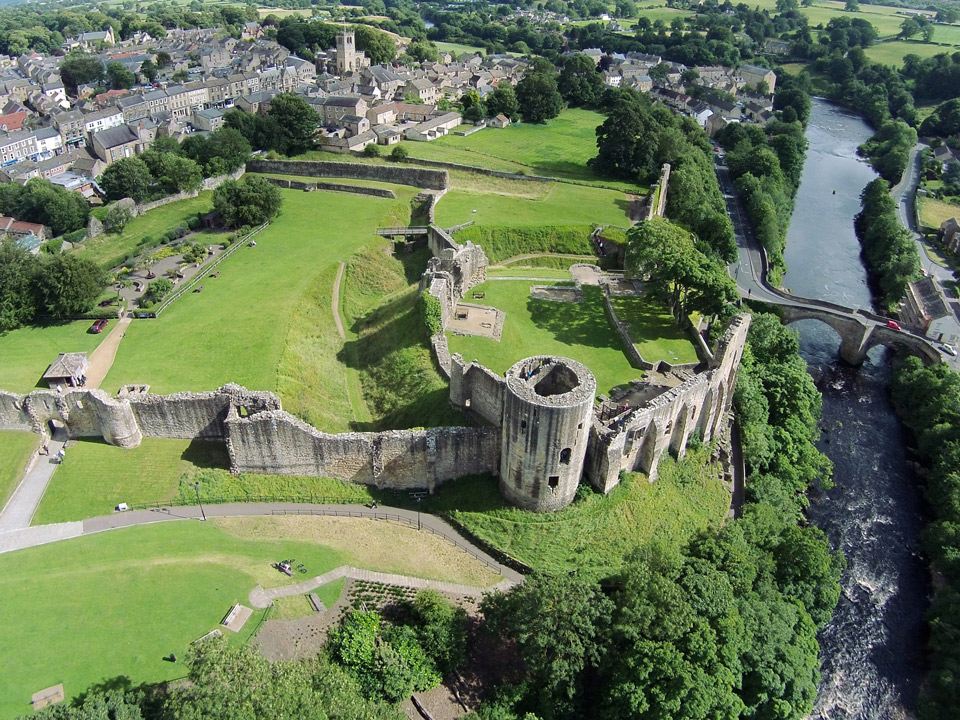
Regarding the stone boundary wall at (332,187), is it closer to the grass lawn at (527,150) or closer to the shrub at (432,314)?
the grass lawn at (527,150)

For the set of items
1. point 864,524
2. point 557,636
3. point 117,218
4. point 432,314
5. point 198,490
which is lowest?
point 864,524

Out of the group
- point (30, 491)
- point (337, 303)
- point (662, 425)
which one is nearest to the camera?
point (30, 491)

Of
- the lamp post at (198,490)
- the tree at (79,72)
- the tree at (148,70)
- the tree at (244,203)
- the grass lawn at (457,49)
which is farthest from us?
the grass lawn at (457,49)

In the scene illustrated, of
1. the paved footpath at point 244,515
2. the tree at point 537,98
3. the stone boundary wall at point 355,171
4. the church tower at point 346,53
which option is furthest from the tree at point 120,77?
the paved footpath at point 244,515

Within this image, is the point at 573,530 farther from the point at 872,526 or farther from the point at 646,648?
the point at 872,526

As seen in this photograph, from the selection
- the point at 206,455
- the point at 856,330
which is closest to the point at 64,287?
the point at 206,455

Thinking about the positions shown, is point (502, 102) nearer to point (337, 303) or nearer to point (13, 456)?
point (337, 303)

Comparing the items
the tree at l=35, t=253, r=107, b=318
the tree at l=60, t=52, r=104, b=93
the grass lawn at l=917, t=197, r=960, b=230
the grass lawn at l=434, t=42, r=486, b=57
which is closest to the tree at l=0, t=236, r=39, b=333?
the tree at l=35, t=253, r=107, b=318
